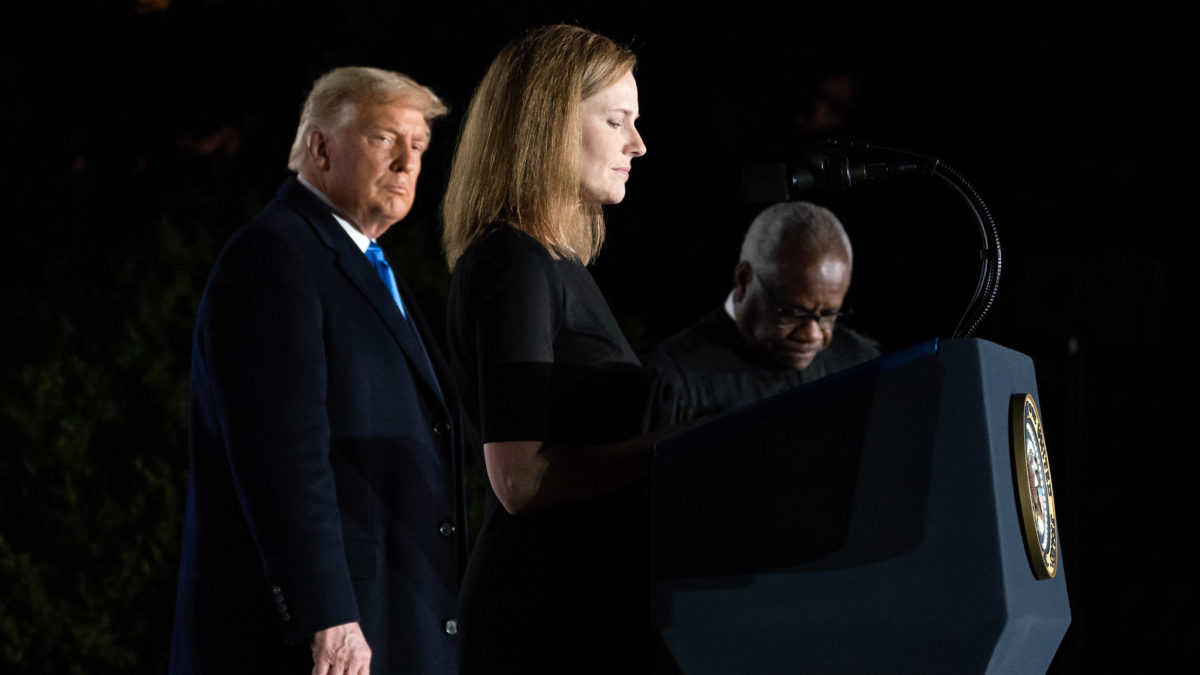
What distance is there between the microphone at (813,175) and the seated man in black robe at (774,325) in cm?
189

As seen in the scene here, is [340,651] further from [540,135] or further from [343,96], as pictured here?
[343,96]

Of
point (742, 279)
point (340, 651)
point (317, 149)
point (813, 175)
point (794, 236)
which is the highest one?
point (317, 149)

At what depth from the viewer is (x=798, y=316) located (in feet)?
11.3

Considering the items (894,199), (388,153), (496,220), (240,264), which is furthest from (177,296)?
(894,199)

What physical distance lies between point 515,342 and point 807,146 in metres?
3.88

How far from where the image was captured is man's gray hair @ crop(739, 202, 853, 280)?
3.44m

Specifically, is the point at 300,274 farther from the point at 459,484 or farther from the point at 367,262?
the point at 459,484

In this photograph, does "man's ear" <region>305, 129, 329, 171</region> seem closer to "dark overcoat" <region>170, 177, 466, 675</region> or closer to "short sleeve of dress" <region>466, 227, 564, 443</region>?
"dark overcoat" <region>170, 177, 466, 675</region>

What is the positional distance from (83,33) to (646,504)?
15.7ft

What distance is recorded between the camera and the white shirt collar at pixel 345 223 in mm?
2279

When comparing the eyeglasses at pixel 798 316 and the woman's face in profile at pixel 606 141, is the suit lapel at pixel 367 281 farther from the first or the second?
the eyeglasses at pixel 798 316

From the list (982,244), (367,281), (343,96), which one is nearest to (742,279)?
(343,96)

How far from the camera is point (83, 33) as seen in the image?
547 centimetres

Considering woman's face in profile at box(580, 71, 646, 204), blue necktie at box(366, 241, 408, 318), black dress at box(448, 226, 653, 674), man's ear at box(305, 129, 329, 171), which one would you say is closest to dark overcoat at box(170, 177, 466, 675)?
blue necktie at box(366, 241, 408, 318)
